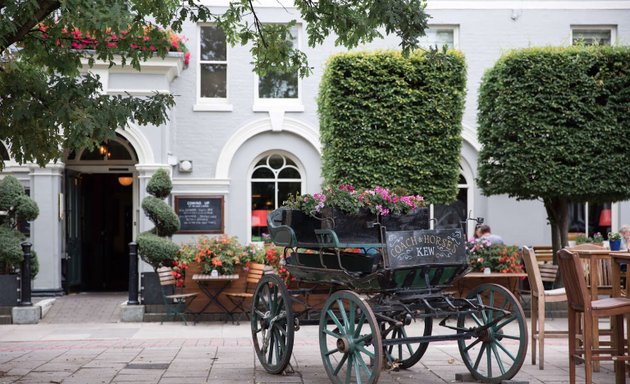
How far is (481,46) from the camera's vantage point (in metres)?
18.1

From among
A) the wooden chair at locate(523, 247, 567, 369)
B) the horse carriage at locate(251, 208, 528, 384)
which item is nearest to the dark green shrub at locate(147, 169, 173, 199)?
the horse carriage at locate(251, 208, 528, 384)

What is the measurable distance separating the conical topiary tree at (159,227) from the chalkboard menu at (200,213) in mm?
2069

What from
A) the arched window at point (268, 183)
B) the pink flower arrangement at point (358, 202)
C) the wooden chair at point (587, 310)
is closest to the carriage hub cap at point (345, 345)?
the pink flower arrangement at point (358, 202)

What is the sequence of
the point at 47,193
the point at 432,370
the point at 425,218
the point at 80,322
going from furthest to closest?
1. the point at 47,193
2. the point at 80,322
3. the point at 432,370
4. the point at 425,218

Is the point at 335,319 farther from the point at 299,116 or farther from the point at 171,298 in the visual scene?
the point at 299,116

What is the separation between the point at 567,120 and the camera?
14258 mm

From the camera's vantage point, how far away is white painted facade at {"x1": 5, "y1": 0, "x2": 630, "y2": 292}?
17.5m

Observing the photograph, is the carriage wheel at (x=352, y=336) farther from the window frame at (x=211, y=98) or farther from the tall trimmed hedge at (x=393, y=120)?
the window frame at (x=211, y=98)

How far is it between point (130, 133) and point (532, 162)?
25.2 ft

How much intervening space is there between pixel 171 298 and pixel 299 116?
603 cm

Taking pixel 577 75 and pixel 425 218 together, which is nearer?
pixel 425 218

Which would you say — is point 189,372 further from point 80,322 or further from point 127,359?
point 80,322

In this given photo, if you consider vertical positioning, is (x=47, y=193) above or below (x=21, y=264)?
above

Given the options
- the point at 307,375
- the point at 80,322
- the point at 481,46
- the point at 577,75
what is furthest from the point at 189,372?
the point at 481,46
